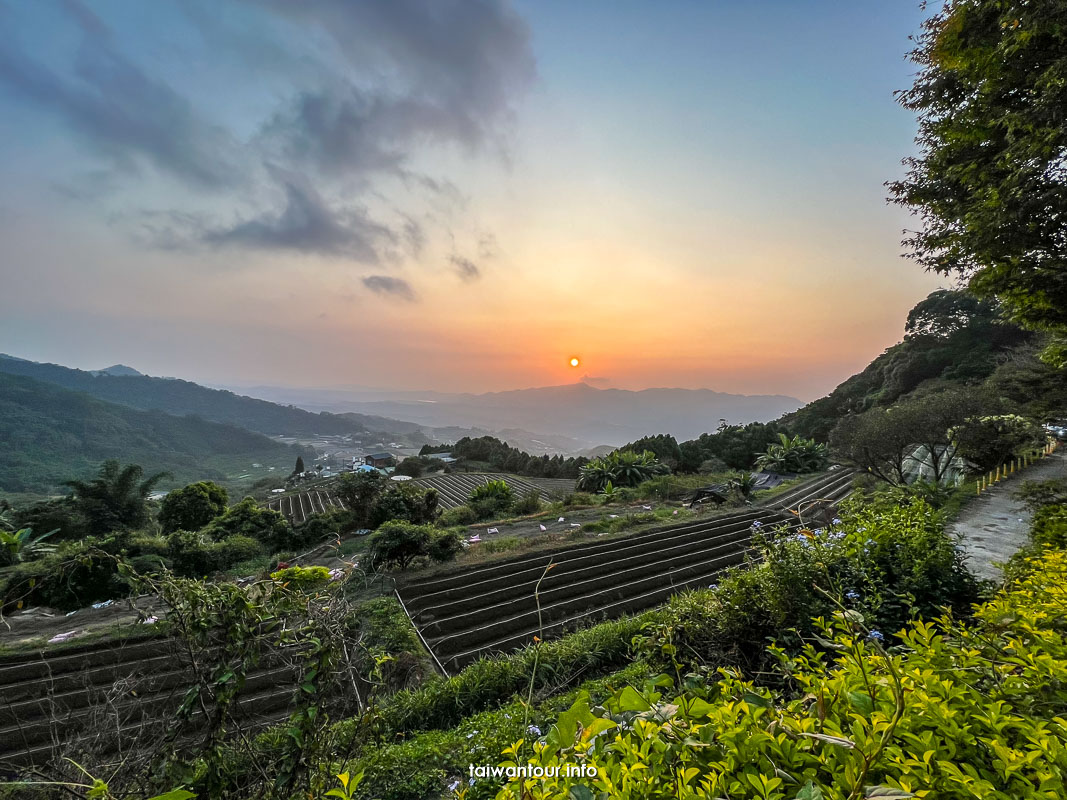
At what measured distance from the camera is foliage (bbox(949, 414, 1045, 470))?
9070 millimetres

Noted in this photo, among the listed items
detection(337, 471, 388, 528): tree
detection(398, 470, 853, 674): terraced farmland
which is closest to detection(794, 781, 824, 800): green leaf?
detection(398, 470, 853, 674): terraced farmland

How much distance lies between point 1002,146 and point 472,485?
25.7 m

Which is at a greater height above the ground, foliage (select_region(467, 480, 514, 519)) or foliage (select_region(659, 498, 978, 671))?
foliage (select_region(659, 498, 978, 671))

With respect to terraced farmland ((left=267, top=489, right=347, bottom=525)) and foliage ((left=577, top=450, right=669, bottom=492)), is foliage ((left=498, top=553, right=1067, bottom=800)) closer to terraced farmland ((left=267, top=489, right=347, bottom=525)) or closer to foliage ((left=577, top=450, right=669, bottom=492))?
foliage ((left=577, top=450, right=669, bottom=492))

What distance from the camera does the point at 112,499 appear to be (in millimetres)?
19094

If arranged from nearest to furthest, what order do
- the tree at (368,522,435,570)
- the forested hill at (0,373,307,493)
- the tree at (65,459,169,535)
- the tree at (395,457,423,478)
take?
the tree at (368,522,435,570) → the tree at (65,459,169,535) → the tree at (395,457,423,478) → the forested hill at (0,373,307,493)

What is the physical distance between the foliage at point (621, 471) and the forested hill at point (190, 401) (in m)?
126

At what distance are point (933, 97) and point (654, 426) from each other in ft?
Answer: 662

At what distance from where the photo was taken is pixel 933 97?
18.0ft

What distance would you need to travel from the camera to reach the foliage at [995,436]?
9.07m

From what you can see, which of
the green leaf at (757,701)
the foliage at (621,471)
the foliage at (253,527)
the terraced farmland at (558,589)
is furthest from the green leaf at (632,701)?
the foliage at (621,471)

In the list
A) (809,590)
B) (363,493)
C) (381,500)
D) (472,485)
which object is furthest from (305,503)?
(809,590)

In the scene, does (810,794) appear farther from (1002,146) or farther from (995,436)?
(995,436)

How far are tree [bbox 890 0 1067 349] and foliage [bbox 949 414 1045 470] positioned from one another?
18.9 ft
